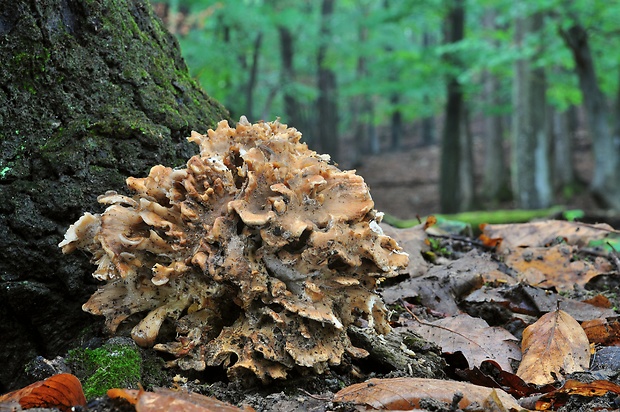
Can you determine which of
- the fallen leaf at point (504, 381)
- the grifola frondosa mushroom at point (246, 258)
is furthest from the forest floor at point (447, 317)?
the grifola frondosa mushroom at point (246, 258)

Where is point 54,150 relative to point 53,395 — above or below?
above

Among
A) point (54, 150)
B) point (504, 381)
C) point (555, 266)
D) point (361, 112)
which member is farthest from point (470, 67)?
point (361, 112)

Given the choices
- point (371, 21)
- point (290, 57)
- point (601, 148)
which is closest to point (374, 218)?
point (371, 21)

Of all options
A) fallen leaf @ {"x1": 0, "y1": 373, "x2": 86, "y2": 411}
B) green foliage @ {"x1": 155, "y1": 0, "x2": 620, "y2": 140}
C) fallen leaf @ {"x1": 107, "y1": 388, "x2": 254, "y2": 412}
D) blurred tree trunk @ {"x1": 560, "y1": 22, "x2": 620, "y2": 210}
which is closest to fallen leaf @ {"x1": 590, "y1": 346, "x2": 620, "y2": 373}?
fallen leaf @ {"x1": 107, "y1": 388, "x2": 254, "y2": 412}

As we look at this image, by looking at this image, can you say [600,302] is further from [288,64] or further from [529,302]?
[288,64]

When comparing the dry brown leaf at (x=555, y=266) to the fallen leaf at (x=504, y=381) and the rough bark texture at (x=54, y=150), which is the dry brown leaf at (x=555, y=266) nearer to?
the fallen leaf at (x=504, y=381)

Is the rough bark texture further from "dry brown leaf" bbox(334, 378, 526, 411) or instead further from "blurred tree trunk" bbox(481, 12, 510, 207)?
"blurred tree trunk" bbox(481, 12, 510, 207)
